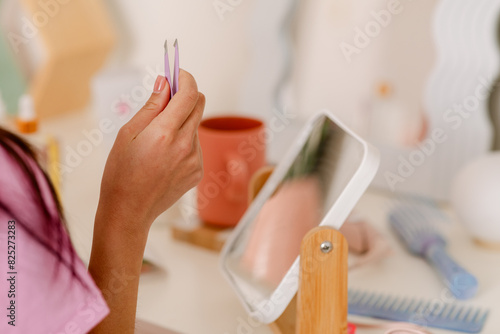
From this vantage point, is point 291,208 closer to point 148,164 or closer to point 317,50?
point 148,164

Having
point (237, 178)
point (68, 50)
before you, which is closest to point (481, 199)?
point (237, 178)

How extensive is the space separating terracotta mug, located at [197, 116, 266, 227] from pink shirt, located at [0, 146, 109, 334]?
384 millimetres

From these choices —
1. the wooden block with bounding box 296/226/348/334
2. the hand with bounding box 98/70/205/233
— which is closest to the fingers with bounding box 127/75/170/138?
the hand with bounding box 98/70/205/233

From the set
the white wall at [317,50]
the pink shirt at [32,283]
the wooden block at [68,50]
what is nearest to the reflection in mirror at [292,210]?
the pink shirt at [32,283]

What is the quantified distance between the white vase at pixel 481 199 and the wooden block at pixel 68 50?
691 mm

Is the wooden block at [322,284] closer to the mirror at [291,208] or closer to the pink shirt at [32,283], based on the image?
the mirror at [291,208]

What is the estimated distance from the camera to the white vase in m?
0.77

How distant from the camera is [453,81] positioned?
2.94 feet

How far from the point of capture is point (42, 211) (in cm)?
44

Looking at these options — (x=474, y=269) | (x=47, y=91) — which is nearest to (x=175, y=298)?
(x=474, y=269)

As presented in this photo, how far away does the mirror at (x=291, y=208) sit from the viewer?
0.58 meters

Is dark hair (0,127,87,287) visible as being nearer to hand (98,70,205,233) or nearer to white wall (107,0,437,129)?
hand (98,70,205,233)

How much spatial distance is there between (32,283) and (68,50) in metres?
0.81

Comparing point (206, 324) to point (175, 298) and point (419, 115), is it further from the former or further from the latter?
point (419, 115)
